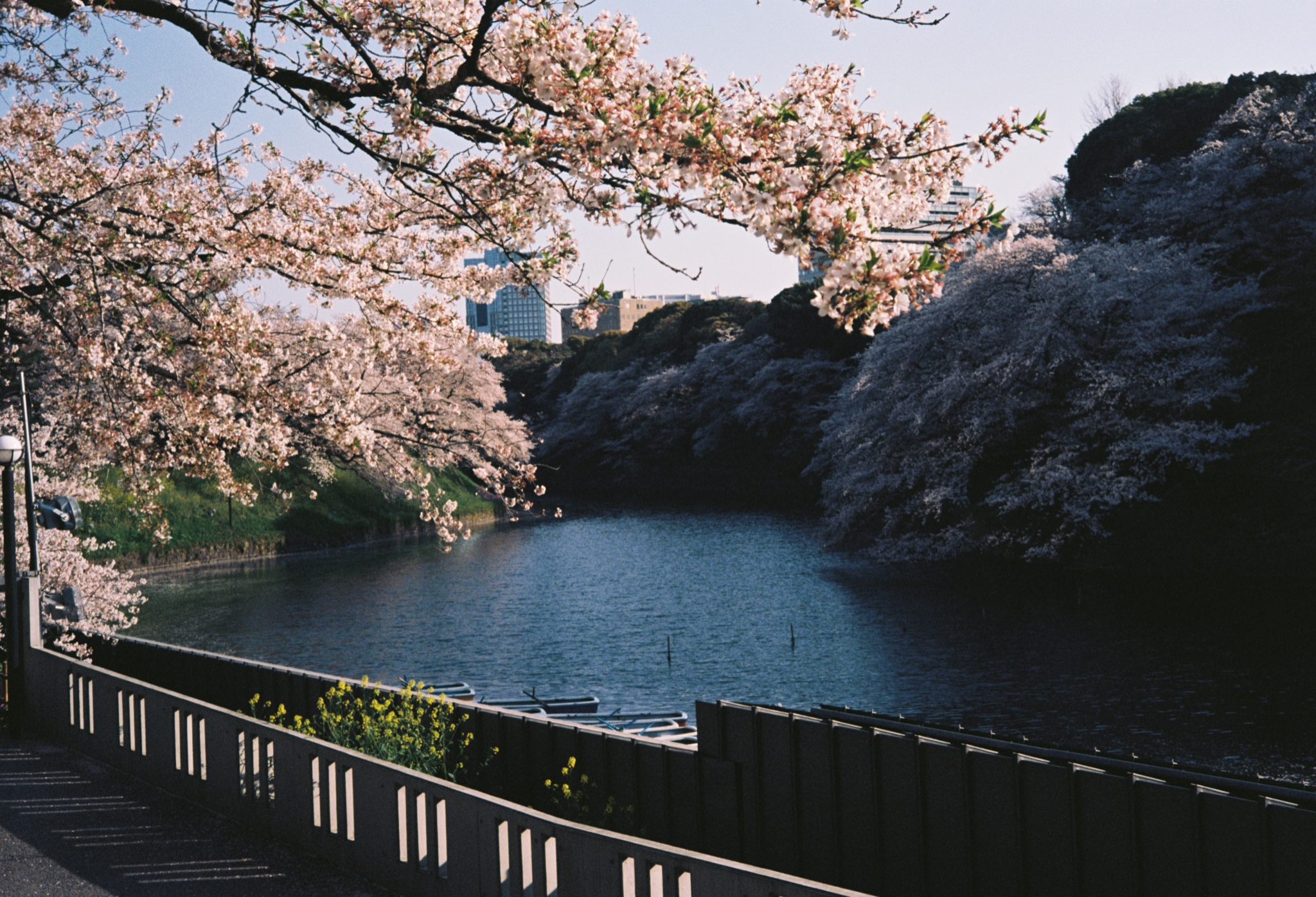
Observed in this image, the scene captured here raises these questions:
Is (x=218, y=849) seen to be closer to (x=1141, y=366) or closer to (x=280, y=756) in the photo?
(x=280, y=756)

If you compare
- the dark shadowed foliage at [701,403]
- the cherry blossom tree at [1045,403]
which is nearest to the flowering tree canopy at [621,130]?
the cherry blossom tree at [1045,403]

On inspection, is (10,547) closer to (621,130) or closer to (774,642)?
(621,130)

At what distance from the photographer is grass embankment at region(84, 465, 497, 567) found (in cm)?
3281

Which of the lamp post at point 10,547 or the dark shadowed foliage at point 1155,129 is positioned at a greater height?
the dark shadowed foliage at point 1155,129

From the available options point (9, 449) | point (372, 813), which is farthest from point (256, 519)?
point (372, 813)

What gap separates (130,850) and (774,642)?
14.5 metres

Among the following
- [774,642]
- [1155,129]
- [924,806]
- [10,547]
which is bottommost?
[774,642]

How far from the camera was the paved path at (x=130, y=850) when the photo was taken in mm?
6430

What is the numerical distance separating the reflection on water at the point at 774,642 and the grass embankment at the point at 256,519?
7.97 feet

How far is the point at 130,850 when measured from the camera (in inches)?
278

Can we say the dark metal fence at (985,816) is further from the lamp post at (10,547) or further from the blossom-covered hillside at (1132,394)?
the blossom-covered hillside at (1132,394)

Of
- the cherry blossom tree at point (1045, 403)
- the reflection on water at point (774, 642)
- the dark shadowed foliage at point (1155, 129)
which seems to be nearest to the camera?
the reflection on water at point (774, 642)

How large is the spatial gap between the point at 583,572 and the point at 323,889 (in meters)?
23.8

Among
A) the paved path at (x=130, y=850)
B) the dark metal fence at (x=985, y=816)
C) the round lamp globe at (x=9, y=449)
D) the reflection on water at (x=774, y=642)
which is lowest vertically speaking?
the reflection on water at (x=774, y=642)
